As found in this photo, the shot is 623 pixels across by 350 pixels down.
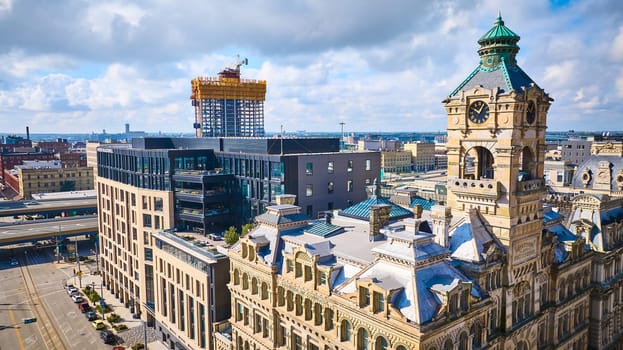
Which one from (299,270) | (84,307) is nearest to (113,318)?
(84,307)

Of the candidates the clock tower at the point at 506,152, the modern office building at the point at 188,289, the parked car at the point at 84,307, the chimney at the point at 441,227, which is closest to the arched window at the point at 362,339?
the chimney at the point at 441,227

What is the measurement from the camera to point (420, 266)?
34594 millimetres

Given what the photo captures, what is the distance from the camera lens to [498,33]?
44.8 meters

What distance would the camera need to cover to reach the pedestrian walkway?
279 feet

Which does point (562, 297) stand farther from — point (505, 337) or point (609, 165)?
point (609, 165)

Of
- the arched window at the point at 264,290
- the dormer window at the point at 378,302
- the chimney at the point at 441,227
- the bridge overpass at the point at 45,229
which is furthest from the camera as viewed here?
the bridge overpass at the point at 45,229

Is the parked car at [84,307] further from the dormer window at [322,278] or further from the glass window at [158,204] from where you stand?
the dormer window at [322,278]

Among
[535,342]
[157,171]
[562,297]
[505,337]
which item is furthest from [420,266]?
[157,171]

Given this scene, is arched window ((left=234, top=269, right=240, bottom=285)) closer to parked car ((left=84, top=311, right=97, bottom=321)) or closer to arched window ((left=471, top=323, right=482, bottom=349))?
arched window ((left=471, top=323, right=482, bottom=349))

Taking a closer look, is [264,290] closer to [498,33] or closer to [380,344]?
[380,344]

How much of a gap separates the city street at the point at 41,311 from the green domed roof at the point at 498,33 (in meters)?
83.3

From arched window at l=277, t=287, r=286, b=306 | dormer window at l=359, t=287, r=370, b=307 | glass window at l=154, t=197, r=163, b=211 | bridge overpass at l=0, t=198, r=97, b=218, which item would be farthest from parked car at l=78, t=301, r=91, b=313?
dormer window at l=359, t=287, r=370, b=307

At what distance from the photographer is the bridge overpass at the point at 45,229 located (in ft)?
435

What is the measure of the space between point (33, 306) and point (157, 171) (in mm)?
48733
